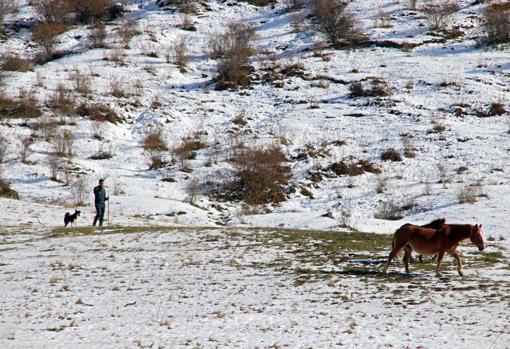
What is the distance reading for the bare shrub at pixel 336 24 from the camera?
5709 cm

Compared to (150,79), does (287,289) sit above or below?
below

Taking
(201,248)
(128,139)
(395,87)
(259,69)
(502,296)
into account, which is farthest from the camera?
(259,69)

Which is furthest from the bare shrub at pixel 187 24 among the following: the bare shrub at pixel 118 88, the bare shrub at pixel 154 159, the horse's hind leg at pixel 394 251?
the horse's hind leg at pixel 394 251

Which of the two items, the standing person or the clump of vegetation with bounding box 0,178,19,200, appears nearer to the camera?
the standing person

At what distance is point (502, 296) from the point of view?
10219 mm

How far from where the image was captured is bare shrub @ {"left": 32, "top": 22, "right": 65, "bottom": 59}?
5272cm

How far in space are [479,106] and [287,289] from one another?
35.5m

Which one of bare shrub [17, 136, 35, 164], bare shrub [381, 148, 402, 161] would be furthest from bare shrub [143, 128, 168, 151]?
bare shrub [381, 148, 402, 161]

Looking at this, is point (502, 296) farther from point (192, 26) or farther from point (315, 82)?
point (192, 26)

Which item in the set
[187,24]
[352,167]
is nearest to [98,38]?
[187,24]

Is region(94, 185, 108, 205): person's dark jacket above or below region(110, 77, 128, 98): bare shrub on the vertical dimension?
below

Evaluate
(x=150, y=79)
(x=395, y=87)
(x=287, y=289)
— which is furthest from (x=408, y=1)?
(x=287, y=289)

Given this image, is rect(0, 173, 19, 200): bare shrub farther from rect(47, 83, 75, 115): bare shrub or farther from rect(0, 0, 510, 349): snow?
rect(47, 83, 75, 115): bare shrub

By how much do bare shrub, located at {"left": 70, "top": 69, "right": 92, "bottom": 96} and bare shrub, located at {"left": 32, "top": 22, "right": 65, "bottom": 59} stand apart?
24.5ft
